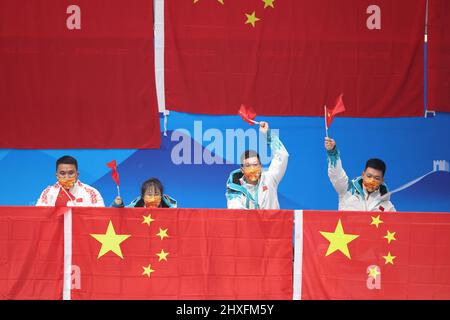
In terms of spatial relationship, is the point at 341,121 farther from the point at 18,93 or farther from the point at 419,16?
the point at 18,93

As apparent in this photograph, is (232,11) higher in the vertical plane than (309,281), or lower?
higher

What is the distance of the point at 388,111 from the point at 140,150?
2.61m

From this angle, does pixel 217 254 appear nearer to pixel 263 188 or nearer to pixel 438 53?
pixel 263 188

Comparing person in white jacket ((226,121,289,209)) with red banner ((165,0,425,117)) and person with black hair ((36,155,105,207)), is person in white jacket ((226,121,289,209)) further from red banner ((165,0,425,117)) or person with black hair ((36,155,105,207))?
red banner ((165,0,425,117))

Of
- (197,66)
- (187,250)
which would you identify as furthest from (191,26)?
(187,250)

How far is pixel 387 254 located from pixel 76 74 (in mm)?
3708

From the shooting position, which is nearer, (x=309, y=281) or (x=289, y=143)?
(x=309, y=281)

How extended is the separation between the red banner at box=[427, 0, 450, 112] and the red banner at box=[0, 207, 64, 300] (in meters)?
4.18

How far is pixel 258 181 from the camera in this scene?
5902 millimetres

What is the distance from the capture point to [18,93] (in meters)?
7.09

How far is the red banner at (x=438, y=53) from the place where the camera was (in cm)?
727

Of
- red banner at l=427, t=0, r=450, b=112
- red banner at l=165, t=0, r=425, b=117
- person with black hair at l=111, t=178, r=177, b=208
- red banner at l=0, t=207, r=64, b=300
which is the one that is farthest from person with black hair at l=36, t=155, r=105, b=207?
red banner at l=427, t=0, r=450, b=112

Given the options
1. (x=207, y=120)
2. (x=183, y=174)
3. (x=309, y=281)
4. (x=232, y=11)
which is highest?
(x=232, y=11)

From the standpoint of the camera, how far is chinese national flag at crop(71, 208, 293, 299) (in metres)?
5.05
